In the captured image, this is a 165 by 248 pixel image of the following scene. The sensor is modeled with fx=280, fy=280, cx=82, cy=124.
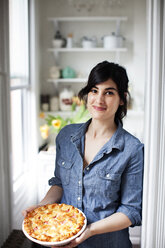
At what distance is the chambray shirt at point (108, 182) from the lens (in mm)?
962

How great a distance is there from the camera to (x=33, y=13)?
2.13 m

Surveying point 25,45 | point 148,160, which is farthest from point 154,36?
point 25,45

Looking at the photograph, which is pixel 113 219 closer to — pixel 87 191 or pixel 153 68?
pixel 87 191

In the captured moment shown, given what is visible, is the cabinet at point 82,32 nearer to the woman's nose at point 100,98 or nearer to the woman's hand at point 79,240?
the woman's nose at point 100,98

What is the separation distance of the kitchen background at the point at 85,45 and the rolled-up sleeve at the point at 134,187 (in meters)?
1.73

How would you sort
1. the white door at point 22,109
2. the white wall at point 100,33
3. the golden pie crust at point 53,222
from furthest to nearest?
the white wall at point 100,33
the white door at point 22,109
the golden pie crust at point 53,222

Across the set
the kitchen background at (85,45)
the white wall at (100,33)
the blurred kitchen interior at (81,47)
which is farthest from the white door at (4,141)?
the white wall at (100,33)

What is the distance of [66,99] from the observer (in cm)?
274

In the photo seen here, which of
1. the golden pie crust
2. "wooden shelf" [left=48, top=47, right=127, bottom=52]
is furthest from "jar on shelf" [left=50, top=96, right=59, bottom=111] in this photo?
the golden pie crust

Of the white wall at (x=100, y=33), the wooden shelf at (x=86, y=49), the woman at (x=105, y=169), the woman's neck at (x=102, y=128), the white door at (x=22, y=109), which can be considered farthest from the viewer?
the white wall at (x=100, y=33)

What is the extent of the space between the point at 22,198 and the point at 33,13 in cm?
138

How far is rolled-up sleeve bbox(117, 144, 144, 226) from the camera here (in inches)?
37.6

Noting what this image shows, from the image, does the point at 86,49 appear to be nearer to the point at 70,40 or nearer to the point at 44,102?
the point at 70,40

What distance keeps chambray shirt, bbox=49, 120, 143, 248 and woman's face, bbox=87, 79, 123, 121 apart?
102mm
